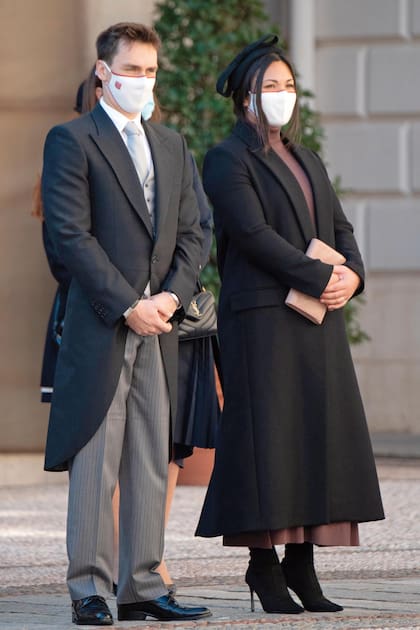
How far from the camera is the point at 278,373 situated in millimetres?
5531

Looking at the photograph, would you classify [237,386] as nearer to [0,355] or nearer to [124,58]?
[124,58]

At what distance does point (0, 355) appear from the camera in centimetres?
1037

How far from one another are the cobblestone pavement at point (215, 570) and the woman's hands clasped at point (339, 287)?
0.92m

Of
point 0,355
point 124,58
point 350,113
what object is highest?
point 124,58

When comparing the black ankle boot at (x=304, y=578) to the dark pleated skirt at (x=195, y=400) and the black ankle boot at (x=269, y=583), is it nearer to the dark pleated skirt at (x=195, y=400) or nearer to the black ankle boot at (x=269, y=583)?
the black ankle boot at (x=269, y=583)

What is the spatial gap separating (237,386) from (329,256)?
19.1 inches

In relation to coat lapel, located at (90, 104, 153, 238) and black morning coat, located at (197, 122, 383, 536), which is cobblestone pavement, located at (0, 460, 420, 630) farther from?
coat lapel, located at (90, 104, 153, 238)

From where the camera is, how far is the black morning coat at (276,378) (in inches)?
215

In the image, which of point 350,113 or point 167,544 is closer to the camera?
point 167,544

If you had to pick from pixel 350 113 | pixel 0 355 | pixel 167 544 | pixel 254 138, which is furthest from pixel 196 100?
pixel 254 138

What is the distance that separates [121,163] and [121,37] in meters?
0.38

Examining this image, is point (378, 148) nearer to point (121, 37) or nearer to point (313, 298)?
point (313, 298)

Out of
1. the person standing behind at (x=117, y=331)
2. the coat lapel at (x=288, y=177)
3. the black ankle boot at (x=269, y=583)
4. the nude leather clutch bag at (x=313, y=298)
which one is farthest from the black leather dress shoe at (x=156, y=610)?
the coat lapel at (x=288, y=177)

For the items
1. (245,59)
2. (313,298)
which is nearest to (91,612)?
(313,298)
